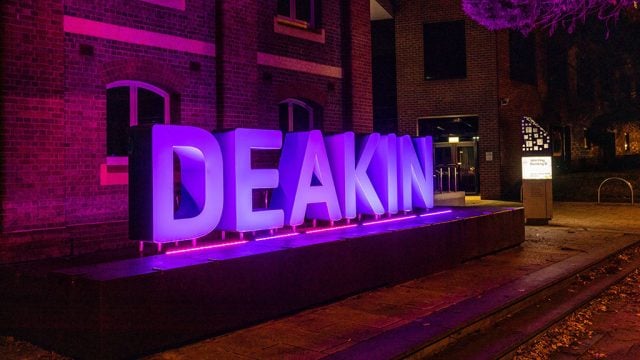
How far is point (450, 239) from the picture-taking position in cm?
952

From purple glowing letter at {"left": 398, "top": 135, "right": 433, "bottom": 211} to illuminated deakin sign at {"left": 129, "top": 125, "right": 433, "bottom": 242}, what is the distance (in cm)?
2

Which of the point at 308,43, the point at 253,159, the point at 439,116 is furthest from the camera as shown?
the point at 439,116

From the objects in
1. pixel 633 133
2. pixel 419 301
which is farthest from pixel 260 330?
pixel 633 133

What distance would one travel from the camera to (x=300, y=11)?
12562 mm

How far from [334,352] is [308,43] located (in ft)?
27.4

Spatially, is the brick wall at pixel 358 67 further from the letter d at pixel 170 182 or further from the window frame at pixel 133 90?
the letter d at pixel 170 182

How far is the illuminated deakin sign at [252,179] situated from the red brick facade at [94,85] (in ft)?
4.98

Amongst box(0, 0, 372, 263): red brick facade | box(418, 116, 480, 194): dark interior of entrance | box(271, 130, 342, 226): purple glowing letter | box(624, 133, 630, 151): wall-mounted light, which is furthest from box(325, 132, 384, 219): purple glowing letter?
box(624, 133, 630, 151): wall-mounted light

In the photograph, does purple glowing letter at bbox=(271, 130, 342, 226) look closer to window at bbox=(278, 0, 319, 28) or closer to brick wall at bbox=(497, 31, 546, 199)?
window at bbox=(278, 0, 319, 28)

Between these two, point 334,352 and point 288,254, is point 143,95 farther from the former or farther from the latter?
point 334,352

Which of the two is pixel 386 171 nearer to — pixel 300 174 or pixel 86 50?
pixel 300 174

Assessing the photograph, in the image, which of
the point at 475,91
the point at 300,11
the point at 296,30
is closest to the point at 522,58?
the point at 475,91

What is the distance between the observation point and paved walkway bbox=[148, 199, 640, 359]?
5453 millimetres

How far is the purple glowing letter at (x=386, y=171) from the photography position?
965 cm
